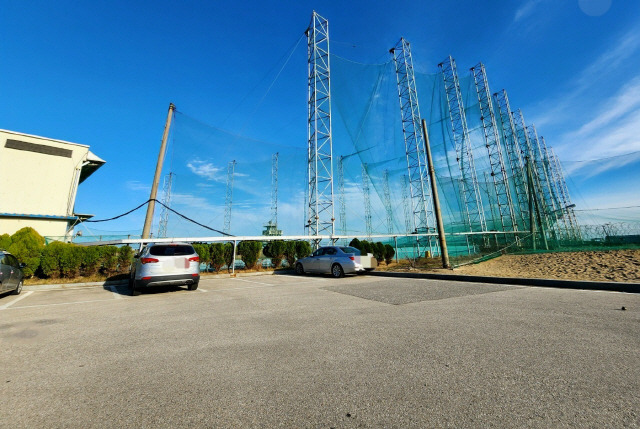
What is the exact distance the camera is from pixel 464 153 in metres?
→ 26.8

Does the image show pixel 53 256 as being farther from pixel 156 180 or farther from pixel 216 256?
pixel 216 256

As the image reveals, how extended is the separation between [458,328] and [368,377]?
2.13 metres

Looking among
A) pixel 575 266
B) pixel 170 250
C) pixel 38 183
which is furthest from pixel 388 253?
pixel 38 183

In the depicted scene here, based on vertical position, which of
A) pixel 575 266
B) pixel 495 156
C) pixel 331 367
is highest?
pixel 495 156

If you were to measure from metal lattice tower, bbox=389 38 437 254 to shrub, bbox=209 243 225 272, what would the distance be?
14.3 m

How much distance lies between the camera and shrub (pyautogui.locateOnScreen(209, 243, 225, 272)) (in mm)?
13305

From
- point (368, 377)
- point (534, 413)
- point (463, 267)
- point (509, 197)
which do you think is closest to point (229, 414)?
point (368, 377)

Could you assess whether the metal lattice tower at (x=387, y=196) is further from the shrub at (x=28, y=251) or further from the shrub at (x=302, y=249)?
the shrub at (x=28, y=251)

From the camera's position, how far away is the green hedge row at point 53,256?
34.6 feet

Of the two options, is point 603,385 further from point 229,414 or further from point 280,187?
point 280,187

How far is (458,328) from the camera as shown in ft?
12.6

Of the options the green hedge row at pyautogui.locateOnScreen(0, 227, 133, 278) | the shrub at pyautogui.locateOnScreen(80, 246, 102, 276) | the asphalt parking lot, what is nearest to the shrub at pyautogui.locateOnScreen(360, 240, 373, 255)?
the asphalt parking lot

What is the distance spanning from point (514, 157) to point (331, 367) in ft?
119

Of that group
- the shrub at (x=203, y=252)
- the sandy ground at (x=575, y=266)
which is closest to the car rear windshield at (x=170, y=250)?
the shrub at (x=203, y=252)
